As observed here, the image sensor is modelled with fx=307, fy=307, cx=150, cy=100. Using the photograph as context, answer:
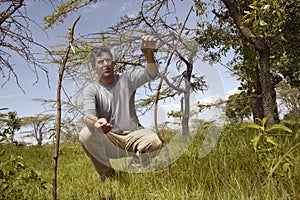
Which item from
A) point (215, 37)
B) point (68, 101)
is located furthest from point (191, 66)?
point (215, 37)

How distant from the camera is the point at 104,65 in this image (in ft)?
7.84

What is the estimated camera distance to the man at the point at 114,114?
229cm

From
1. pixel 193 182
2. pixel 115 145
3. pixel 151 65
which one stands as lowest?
pixel 193 182

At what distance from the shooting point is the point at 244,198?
4.86ft

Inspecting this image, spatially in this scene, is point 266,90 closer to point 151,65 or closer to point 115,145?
point 151,65

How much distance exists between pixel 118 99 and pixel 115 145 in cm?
49

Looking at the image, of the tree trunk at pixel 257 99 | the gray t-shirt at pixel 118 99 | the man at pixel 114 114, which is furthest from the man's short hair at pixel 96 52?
the tree trunk at pixel 257 99

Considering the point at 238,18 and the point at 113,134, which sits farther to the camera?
the point at 238,18

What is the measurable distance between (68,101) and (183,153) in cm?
112

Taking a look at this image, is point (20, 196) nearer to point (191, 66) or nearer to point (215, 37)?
point (191, 66)

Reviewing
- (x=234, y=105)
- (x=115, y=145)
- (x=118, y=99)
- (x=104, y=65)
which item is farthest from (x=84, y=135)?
(x=234, y=105)

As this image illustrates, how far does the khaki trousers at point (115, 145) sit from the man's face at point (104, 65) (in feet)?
1.57

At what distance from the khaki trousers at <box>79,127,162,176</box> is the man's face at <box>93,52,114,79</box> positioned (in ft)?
1.57

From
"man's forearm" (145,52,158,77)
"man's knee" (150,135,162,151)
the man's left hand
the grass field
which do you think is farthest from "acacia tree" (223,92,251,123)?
the man's left hand
